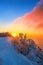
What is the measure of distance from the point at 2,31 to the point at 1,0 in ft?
1.26

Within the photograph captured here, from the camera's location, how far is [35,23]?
2.43 metres

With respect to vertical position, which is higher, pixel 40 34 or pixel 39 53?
pixel 40 34

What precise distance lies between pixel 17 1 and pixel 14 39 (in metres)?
0.48

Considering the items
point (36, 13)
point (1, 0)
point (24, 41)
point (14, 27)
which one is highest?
point (1, 0)

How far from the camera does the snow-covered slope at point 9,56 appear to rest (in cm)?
213

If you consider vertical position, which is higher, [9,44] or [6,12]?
[6,12]

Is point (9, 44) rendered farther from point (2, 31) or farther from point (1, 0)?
point (1, 0)

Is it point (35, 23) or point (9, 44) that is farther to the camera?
point (35, 23)

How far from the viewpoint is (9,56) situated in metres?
2.18

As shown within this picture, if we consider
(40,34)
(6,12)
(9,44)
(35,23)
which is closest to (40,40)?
(40,34)

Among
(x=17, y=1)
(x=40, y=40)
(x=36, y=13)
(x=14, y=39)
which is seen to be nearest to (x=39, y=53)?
(x=40, y=40)

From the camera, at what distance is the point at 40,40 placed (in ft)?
7.72

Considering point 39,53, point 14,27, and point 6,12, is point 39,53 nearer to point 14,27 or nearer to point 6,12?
point 14,27

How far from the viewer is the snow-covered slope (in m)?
2.13
